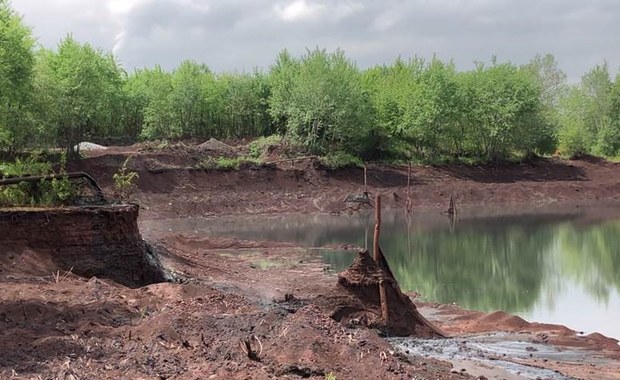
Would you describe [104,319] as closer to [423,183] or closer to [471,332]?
[471,332]

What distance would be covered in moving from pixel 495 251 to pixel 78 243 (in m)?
20.1

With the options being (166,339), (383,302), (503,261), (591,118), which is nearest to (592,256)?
(503,261)

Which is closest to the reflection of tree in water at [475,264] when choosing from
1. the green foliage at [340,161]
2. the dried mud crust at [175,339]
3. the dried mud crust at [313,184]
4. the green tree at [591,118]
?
the dried mud crust at [175,339]

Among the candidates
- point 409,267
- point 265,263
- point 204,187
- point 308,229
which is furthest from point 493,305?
point 204,187

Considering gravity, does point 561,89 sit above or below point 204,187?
above

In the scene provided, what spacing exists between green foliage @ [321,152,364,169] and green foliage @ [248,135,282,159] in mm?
4600

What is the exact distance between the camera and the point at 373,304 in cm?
1534

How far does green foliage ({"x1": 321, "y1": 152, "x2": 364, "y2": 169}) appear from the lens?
51625 millimetres

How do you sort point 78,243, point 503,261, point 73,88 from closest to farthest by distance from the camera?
point 78,243
point 503,261
point 73,88

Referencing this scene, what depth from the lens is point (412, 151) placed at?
59.0 m

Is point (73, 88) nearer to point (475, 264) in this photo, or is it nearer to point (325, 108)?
point (325, 108)

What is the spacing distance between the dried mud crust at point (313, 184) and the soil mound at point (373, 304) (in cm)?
2715

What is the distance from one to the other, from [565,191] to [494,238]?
75.9 feet

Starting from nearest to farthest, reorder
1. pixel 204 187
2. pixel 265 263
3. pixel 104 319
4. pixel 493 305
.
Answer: pixel 104 319 → pixel 493 305 → pixel 265 263 → pixel 204 187
